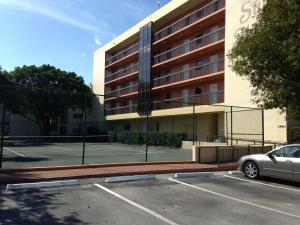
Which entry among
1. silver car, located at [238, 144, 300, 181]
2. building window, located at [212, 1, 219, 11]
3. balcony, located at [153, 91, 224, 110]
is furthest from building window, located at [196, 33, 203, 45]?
silver car, located at [238, 144, 300, 181]

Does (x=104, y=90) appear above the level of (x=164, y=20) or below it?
below

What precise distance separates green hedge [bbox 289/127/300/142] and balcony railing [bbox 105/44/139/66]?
102ft

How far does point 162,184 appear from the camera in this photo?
39.8 feet

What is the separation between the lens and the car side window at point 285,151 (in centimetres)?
1292

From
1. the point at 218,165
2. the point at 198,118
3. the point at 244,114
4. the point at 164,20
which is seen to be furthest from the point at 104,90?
the point at 218,165

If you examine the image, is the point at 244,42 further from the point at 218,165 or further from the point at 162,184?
the point at 162,184

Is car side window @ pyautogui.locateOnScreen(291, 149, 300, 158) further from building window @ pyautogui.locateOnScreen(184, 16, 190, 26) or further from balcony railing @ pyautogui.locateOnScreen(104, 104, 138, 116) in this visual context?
balcony railing @ pyautogui.locateOnScreen(104, 104, 138, 116)

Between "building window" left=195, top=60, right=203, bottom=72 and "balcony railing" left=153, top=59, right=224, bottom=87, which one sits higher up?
"building window" left=195, top=60, right=203, bottom=72

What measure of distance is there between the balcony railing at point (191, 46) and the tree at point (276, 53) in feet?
62.2

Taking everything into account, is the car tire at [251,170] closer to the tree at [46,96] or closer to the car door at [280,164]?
the car door at [280,164]

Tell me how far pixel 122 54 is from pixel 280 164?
45844mm

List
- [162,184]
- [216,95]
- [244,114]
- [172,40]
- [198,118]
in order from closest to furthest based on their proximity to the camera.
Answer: [162,184] → [244,114] → [216,95] → [198,118] → [172,40]

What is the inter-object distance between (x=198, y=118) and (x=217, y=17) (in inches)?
379

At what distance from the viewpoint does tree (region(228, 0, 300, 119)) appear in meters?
13.8
